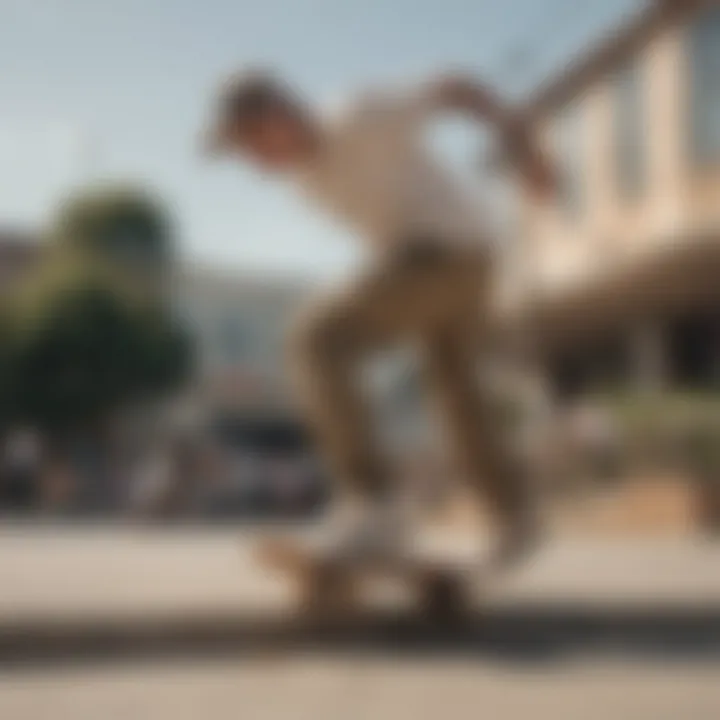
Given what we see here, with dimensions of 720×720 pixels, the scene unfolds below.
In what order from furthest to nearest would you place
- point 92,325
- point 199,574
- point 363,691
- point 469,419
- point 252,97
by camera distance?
point 199,574 < point 92,325 < point 469,419 < point 252,97 < point 363,691

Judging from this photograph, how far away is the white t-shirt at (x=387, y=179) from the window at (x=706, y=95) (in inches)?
282

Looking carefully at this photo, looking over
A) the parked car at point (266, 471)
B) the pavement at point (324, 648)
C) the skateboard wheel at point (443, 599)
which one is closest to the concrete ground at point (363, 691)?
the pavement at point (324, 648)

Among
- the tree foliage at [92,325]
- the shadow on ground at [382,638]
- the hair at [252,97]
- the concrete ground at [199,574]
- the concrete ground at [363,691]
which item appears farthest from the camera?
the concrete ground at [199,574]

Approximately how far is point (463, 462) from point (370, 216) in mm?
705

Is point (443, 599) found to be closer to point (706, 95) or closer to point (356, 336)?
point (356, 336)

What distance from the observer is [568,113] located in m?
4.89

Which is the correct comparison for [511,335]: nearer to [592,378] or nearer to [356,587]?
[356,587]

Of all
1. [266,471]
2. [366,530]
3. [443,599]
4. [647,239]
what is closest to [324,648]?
[366,530]

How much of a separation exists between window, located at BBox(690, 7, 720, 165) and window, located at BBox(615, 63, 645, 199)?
0.52 meters

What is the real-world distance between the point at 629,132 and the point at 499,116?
703cm

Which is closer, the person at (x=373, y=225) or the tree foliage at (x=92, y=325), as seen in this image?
the person at (x=373, y=225)

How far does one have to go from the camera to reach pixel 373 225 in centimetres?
260

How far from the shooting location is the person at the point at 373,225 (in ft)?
8.16

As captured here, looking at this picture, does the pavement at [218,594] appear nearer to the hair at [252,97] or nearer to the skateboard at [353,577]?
the skateboard at [353,577]
